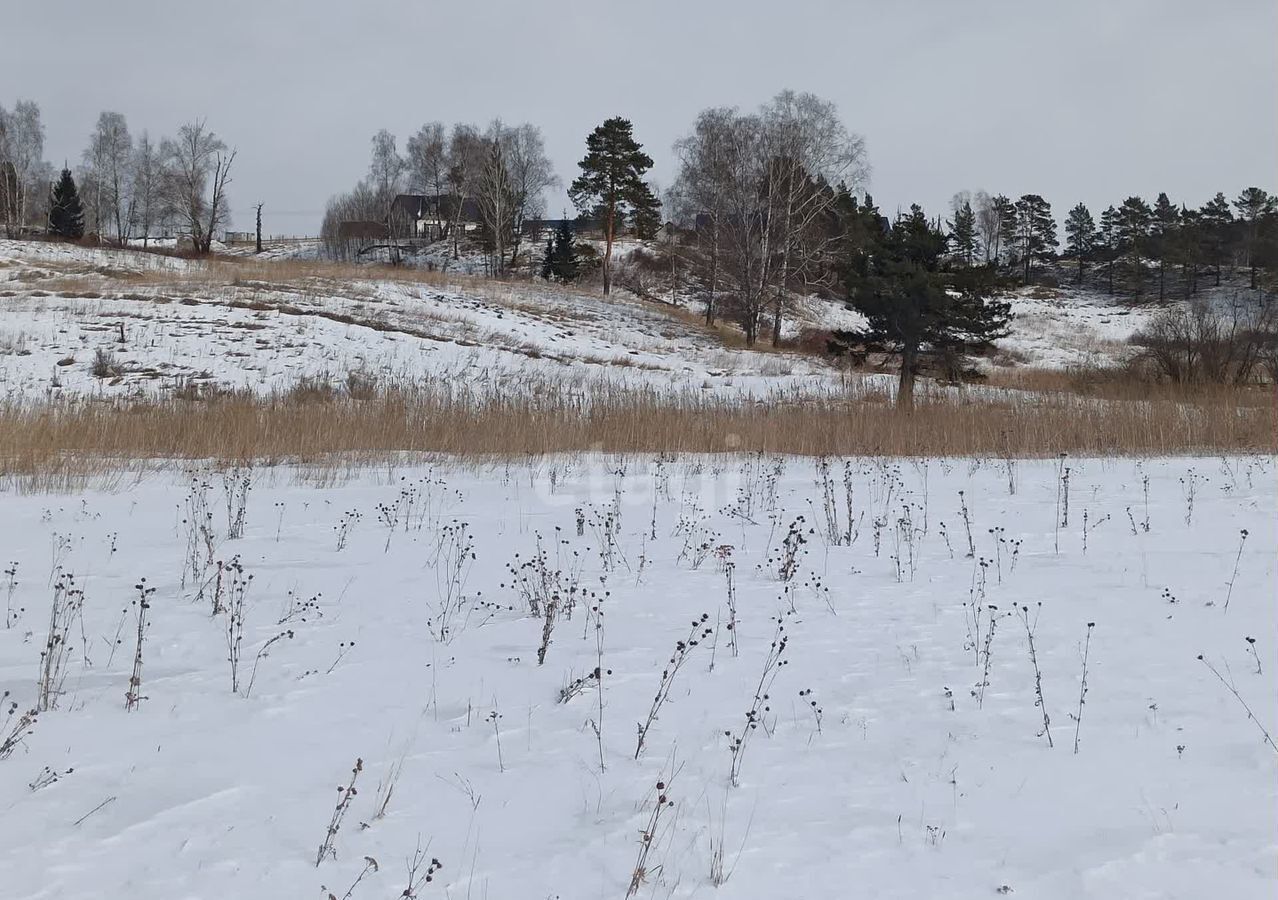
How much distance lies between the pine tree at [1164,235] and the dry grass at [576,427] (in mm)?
45183

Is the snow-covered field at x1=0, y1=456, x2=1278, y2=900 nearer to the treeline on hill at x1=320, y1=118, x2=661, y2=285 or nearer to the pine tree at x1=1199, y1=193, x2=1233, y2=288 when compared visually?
the treeline on hill at x1=320, y1=118, x2=661, y2=285

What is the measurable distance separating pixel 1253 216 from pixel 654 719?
65030mm

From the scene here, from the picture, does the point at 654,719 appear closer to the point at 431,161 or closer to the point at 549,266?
the point at 549,266

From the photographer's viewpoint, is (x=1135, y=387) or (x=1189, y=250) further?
(x=1189, y=250)

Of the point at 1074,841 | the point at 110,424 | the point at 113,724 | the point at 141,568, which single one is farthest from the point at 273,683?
the point at 110,424

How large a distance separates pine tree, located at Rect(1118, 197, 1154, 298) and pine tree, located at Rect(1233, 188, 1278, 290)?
207 inches

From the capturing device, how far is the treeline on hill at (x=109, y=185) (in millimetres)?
47875

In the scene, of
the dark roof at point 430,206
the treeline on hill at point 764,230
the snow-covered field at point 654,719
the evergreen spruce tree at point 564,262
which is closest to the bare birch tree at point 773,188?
the treeline on hill at point 764,230

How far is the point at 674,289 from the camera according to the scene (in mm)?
42000

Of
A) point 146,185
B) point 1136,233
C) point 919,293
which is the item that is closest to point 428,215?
point 146,185

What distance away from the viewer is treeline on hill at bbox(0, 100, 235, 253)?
157 ft

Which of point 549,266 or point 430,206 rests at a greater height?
point 430,206

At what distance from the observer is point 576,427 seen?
36.0ft

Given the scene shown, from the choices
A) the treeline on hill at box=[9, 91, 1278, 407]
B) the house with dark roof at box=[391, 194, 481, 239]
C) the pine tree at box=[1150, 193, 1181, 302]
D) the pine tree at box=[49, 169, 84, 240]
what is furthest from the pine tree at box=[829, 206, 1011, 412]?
the pine tree at box=[49, 169, 84, 240]
